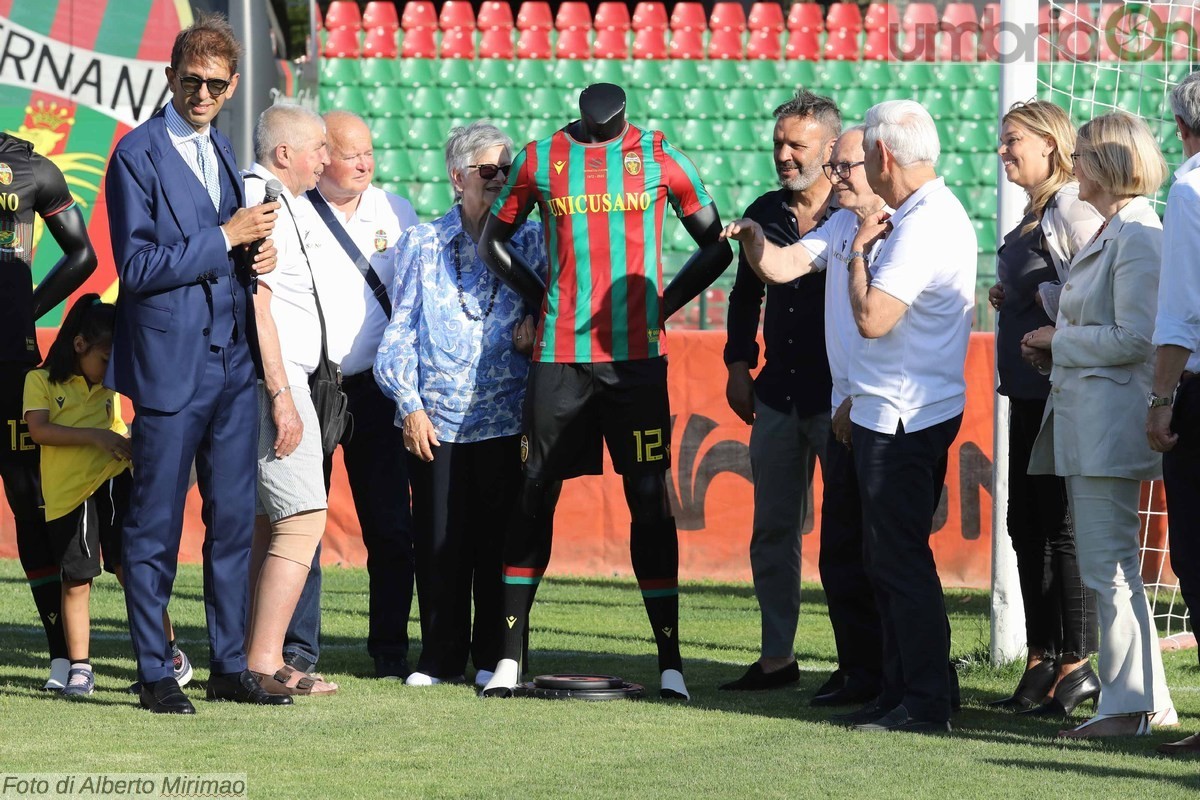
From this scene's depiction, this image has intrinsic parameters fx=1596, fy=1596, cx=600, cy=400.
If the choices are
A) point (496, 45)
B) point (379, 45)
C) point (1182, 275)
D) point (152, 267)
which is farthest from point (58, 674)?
point (379, 45)

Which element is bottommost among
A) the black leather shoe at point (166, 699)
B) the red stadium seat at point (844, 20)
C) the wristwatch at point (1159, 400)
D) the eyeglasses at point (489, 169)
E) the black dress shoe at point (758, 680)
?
the black dress shoe at point (758, 680)

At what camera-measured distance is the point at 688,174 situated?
567 centimetres

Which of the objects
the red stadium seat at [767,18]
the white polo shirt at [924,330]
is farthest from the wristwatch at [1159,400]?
the red stadium seat at [767,18]

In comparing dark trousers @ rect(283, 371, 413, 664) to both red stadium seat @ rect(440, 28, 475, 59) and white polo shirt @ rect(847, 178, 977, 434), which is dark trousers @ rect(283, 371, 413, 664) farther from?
red stadium seat @ rect(440, 28, 475, 59)

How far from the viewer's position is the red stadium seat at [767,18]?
61.2 feet

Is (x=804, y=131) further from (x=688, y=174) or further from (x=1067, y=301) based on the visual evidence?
(x=1067, y=301)

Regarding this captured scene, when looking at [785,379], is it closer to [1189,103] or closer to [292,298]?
[292,298]

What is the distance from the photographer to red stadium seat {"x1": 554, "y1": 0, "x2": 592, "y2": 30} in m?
→ 18.9

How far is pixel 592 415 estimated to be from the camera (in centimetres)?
566

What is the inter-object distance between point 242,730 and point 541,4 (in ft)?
50.2

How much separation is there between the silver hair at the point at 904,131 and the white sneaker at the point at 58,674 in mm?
3377

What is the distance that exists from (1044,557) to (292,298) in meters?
2.87

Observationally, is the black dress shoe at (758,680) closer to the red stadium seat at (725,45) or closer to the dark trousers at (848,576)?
the dark trousers at (848,576)

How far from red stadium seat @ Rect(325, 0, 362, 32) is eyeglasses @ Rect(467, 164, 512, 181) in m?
13.4
